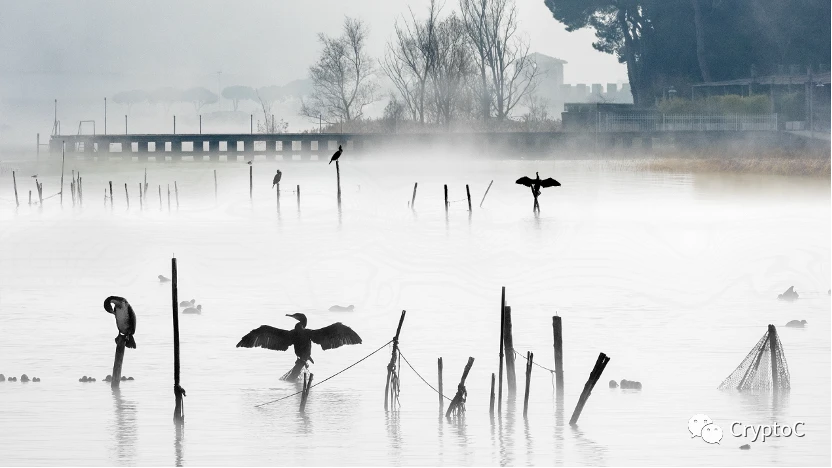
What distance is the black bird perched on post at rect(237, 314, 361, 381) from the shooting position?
46.4 ft

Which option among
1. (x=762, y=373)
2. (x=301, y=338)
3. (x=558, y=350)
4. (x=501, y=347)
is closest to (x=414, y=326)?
(x=301, y=338)

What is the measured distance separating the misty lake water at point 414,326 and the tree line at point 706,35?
A: 2897 centimetres

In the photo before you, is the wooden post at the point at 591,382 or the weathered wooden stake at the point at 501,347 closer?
the wooden post at the point at 591,382

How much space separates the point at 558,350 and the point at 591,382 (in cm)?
156

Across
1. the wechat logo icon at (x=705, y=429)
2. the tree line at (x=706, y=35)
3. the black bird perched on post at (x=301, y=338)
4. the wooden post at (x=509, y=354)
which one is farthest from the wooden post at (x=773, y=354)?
the tree line at (x=706, y=35)

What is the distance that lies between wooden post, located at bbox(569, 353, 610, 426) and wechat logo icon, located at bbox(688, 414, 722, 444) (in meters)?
0.99

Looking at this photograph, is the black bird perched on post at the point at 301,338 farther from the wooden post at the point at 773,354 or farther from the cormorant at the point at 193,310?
the cormorant at the point at 193,310

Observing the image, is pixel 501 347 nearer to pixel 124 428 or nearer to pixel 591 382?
pixel 591 382

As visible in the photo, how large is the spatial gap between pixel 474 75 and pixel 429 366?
221 feet

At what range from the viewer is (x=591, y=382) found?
12.1 m

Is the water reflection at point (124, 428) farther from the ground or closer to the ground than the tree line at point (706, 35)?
closer to the ground

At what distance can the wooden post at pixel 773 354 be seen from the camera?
1341 centimetres

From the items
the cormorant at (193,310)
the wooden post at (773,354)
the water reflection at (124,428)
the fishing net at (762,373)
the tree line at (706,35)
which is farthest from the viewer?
the tree line at (706,35)

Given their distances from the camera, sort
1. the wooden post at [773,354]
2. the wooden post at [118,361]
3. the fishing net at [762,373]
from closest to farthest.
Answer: the wooden post at [773,354] → the wooden post at [118,361] → the fishing net at [762,373]
